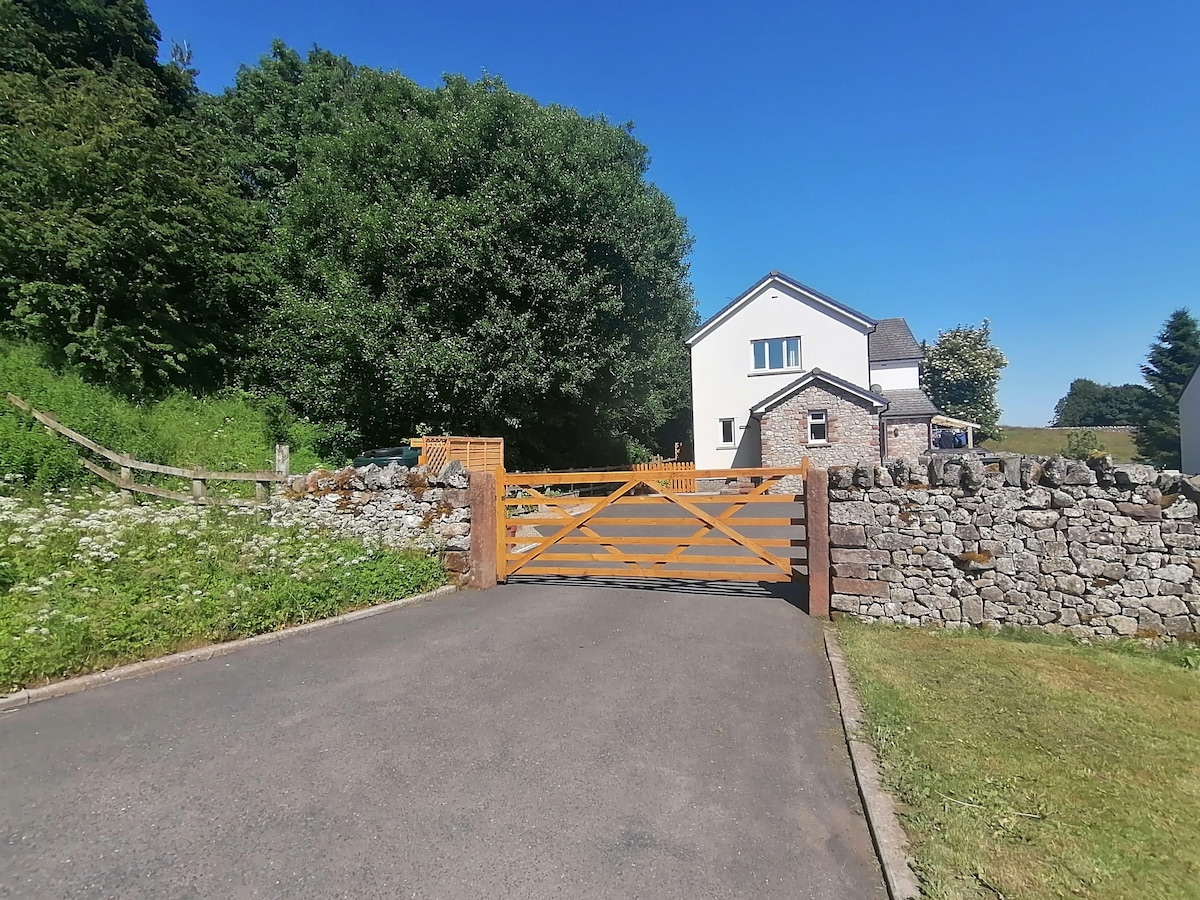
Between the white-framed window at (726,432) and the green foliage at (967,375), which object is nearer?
the white-framed window at (726,432)

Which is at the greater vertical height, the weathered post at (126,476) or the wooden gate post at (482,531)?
the weathered post at (126,476)

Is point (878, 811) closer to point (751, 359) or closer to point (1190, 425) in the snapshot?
point (751, 359)

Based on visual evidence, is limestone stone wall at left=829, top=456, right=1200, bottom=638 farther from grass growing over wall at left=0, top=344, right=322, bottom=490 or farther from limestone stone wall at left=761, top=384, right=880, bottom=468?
limestone stone wall at left=761, top=384, right=880, bottom=468

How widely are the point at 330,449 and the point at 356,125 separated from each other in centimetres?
1079

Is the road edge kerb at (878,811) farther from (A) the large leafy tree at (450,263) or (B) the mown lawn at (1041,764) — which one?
(A) the large leafy tree at (450,263)

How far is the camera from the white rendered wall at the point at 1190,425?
2793cm

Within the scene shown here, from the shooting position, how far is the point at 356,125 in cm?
2020

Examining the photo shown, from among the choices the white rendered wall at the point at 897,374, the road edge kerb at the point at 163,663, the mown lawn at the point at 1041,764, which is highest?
the white rendered wall at the point at 897,374

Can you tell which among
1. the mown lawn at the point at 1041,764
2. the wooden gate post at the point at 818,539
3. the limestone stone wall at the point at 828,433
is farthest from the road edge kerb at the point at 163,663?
the limestone stone wall at the point at 828,433

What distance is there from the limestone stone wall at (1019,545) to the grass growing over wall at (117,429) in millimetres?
12596

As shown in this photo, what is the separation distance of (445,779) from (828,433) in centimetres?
2384

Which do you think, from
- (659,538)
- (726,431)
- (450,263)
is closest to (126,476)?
(659,538)

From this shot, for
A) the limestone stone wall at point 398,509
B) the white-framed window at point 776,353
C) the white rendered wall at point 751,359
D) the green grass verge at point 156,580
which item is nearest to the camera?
the green grass verge at point 156,580

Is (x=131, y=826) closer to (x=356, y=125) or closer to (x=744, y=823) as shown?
(x=744, y=823)
